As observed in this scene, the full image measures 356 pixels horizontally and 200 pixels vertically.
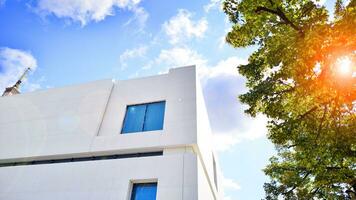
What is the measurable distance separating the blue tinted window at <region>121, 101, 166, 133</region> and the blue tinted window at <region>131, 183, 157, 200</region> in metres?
→ 2.28

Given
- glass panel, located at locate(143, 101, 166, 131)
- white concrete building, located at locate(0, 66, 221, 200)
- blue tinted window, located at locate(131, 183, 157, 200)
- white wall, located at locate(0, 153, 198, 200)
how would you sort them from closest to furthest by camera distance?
white wall, located at locate(0, 153, 198, 200) → blue tinted window, located at locate(131, 183, 157, 200) → white concrete building, located at locate(0, 66, 221, 200) → glass panel, located at locate(143, 101, 166, 131)

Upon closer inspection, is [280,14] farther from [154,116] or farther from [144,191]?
[144,191]

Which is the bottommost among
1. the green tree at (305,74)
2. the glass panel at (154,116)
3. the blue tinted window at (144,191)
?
the blue tinted window at (144,191)

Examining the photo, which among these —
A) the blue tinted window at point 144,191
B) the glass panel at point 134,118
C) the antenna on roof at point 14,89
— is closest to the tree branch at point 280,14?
the blue tinted window at point 144,191

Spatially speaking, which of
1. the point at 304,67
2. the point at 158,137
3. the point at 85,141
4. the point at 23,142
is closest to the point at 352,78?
the point at 304,67

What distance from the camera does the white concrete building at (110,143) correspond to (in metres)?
7.76

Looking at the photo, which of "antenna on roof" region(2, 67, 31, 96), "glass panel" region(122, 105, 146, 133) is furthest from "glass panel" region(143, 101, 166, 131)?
"antenna on roof" region(2, 67, 31, 96)

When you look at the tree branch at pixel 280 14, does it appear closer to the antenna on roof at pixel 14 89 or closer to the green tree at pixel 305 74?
the green tree at pixel 305 74

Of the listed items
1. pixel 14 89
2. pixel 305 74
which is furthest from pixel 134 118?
pixel 14 89

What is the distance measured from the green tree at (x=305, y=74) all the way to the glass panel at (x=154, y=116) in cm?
391

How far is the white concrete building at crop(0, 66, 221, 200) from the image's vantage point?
7.76 meters

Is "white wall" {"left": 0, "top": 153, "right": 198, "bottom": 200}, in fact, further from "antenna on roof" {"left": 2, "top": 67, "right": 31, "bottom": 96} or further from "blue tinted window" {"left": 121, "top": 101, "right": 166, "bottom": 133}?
"antenna on roof" {"left": 2, "top": 67, "right": 31, "bottom": 96}

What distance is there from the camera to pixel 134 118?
33.0 feet

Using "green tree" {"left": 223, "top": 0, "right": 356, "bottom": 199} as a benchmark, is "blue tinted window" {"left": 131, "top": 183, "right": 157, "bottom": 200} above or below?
below
